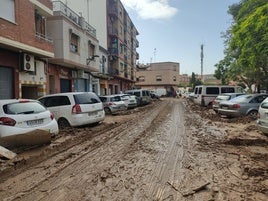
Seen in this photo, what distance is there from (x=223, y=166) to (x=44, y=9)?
15.6 m

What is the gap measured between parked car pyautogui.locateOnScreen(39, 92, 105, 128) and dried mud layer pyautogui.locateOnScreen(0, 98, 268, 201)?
2.65 m

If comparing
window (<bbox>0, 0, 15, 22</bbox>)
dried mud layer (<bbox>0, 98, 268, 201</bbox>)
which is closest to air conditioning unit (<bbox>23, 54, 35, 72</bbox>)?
window (<bbox>0, 0, 15, 22</bbox>)

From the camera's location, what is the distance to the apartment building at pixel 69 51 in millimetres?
19250

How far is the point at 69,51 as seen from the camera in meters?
20.2

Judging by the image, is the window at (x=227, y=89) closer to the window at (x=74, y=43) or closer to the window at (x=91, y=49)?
the window at (x=91, y=49)

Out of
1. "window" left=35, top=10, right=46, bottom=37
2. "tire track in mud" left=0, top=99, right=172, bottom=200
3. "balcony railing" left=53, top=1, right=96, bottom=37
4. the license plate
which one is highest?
A: "balcony railing" left=53, top=1, right=96, bottom=37

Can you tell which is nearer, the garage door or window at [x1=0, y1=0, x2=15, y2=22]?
window at [x1=0, y1=0, x2=15, y2=22]

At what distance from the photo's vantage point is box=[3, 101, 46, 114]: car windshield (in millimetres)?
7679

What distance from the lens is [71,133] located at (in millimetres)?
10320

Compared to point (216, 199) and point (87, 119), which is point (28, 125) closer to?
point (87, 119)

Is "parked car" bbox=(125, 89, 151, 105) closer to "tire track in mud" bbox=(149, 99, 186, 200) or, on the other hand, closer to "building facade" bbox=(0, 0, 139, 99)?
"building facade" bbox=(0, 0, 139, 99)

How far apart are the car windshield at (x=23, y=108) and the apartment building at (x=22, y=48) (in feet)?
18.4

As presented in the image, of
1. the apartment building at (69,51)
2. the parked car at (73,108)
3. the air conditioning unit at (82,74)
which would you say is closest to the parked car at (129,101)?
the apartment building at (69,51)

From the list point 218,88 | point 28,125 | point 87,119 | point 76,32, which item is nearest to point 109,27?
point 76,32
